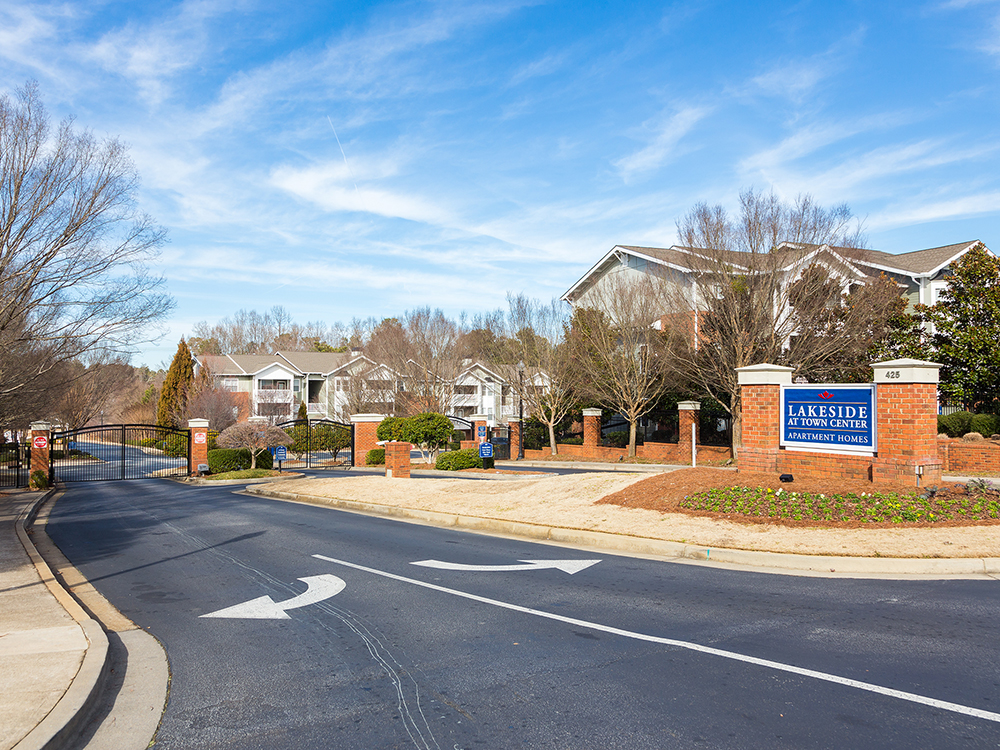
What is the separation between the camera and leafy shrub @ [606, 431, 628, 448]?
114 ft

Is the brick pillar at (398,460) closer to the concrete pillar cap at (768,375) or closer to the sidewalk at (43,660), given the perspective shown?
the concrete pillar cap at (768,375)

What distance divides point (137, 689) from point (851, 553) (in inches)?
311

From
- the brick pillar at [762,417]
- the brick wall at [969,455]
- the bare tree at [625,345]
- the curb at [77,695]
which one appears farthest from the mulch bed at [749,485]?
the bare tree at [625,345]

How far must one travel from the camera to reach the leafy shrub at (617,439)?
34875 millimetres

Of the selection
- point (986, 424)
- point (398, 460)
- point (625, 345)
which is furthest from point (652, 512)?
point (625, 345)

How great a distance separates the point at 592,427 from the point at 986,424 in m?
16.3

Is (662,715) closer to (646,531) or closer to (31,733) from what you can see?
(31,733)

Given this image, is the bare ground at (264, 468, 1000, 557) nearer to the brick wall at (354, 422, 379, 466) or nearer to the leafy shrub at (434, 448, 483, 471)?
the leafy shrub at (434, 448, 483, 471)

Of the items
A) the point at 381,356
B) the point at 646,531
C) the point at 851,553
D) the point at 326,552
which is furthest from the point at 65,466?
the point at 851,553

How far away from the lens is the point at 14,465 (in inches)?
1443

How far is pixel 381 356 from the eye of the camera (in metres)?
43.1

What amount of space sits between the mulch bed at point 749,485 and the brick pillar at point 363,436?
20672 mm

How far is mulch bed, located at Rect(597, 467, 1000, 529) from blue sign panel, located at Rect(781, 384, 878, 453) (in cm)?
78

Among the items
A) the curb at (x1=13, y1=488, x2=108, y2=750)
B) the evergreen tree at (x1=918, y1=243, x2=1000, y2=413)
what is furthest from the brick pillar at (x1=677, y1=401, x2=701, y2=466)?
the curb at (x1=13, y1=488, x2=108, y2=750)
